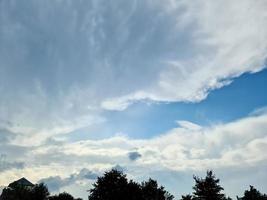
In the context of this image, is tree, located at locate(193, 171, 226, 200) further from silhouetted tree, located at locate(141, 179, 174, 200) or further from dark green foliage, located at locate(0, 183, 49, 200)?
dark green foliage, located at locate(0, 183, 49, 200)

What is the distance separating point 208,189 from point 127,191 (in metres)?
15.5

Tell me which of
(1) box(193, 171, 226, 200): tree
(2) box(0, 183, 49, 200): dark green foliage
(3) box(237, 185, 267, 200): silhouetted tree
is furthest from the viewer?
(2) box(0, 183, 49, 200): dark green foliage

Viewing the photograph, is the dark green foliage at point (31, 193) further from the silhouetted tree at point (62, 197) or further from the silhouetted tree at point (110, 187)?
the silhouetted tree at point (110, 187)

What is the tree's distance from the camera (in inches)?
→ 2270

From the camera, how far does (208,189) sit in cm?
5819

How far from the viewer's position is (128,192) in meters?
66.9

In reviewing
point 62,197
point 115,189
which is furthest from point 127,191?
point 62,197

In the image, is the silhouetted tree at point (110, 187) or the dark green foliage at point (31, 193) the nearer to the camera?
the silhouetted tree at point (110, 187)

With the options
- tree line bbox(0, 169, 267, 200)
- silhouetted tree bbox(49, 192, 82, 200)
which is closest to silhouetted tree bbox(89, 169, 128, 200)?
tree line bbox(0, 169, 267, 200)

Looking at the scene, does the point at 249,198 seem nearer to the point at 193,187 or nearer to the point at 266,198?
the point at 266,198

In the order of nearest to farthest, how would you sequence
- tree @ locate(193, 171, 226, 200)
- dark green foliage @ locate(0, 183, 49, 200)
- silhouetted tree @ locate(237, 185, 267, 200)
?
tree @ locate(193, 171, 226, 200)
silhouetted tree @ locate(237, 185, 267, 200)
dark green foliage @ locate(0, 183, 49, 200)

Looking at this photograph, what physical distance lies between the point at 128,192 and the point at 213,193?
1615cm

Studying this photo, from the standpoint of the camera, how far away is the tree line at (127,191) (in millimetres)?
58562

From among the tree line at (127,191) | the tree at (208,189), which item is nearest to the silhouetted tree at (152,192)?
the tree line at (127,191)
